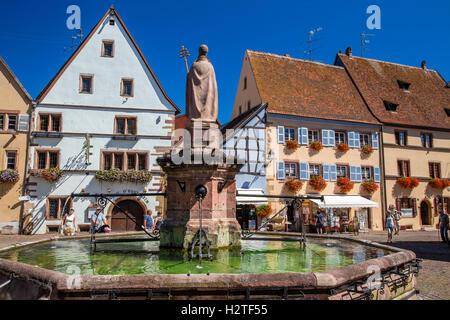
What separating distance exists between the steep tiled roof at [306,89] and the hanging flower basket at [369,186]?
4.25 m

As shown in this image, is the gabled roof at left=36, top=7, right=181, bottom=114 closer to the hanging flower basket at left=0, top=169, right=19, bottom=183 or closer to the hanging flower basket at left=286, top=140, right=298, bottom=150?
the hanging flower basket at left=0, top=169, right=19, bottom=183

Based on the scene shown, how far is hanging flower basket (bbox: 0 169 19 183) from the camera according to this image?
19391 mm

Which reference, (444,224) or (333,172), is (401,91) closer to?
(333,172)

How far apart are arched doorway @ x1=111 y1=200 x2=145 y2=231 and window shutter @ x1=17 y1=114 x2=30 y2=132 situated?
651cm

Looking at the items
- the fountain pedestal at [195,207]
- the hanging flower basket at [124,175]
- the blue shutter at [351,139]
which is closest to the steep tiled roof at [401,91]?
the blue shutter at [351,139]

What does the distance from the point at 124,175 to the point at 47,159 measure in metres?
4.28

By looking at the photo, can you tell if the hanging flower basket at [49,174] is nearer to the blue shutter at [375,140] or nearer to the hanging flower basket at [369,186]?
the hanging flower basket at [369,186]

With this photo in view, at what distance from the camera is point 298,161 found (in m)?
23.7

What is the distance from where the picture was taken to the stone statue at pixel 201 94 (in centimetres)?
733

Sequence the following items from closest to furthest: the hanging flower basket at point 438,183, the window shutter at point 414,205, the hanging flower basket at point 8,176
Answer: the hanging flower basket at point 8,176 < the window shutter at point 414,205 < the hanging flower basket at point 438,183

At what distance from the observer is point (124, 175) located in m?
20.3

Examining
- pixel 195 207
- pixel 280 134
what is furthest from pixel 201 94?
pixel 280 134

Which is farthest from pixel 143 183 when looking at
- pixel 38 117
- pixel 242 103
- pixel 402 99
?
pixel 402 99
